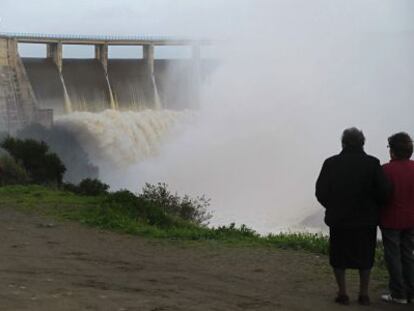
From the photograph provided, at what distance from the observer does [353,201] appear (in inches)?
224

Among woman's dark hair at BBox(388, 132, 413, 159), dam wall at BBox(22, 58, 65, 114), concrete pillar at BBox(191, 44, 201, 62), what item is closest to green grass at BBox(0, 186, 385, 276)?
woman's dark hair at BBox(388, 132, 413, 159)

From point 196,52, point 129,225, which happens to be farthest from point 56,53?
point 129,225

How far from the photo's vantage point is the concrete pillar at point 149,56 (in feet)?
141

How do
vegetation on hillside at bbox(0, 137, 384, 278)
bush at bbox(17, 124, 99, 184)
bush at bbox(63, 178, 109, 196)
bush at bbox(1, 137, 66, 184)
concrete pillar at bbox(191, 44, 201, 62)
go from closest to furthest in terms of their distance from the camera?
vegetation on hillside at bbox(0, 137, 384, 278), bush at bbox(63, 178, 109, 196), bush at bbox(1, 137, 66, 184), bush at bbox(17, 124, 99, 184), concrete pillar at bbox(191, 44, 201, 62)

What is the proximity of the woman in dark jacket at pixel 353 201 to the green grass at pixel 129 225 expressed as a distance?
1.58m

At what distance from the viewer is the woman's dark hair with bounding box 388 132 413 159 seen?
19.3 ft

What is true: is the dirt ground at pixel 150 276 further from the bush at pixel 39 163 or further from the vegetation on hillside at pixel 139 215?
the bush at pixel 39 163

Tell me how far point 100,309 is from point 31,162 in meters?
17.1

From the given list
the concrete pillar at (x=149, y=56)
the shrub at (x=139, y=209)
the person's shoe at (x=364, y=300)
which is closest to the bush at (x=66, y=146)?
the concrete pillar at (x=149, y=56)

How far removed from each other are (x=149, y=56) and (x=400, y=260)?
3860 centimetres

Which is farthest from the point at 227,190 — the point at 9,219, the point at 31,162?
the point at 9,219

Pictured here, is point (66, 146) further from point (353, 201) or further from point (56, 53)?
point (353, 201)

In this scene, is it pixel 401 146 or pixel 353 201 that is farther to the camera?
pixel 401 146

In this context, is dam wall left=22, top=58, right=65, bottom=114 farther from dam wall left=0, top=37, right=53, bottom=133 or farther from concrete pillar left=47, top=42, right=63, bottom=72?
dam wall left=0, top=37, right=53, bottom=133
